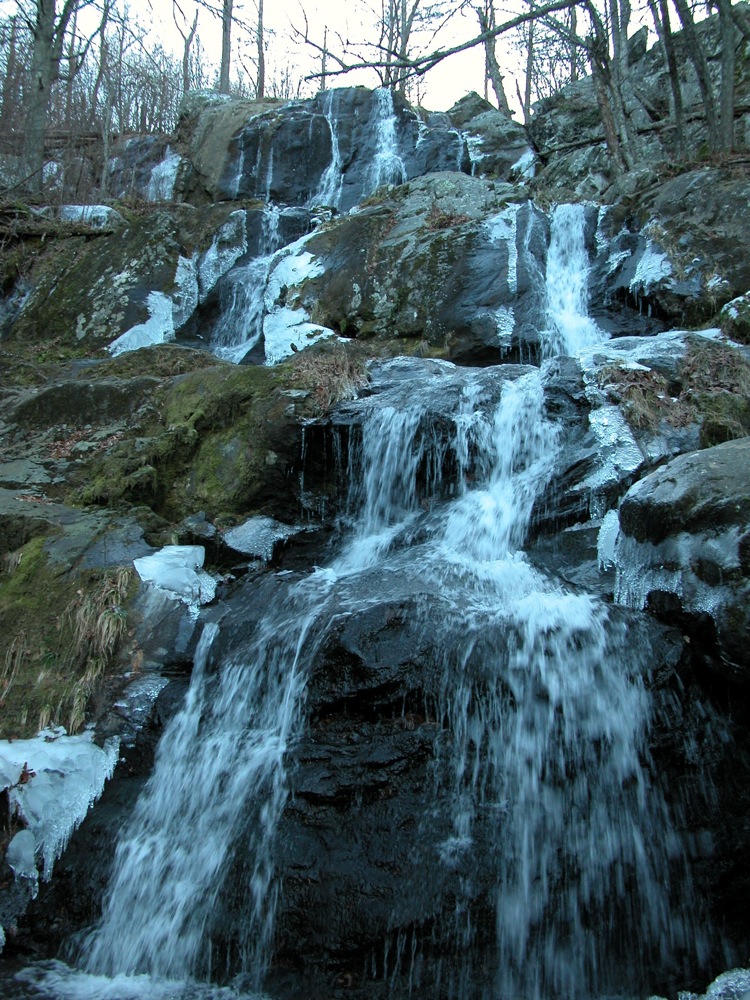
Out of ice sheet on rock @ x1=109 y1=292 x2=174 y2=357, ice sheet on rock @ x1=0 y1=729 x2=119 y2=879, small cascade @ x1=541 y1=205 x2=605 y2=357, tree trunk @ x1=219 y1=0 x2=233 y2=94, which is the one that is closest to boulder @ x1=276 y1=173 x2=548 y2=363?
small cascade @ x1=541 y1=205 x2=605 y2=357

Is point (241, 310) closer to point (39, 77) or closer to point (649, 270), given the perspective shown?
point (649, 270)

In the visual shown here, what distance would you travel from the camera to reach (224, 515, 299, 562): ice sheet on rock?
591cm

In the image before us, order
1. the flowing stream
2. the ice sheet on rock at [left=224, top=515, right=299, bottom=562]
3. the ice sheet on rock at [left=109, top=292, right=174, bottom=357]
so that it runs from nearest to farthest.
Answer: the flowing stream < the ice sheet on rock at [left=224, top=515, right=299, bottom=562] < the ice sheet on rock at [left=109, top=292, right=174, bottom=357]

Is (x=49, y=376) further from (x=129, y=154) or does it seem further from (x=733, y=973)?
(x=129, y=154)

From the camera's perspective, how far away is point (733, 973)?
314 centimetres

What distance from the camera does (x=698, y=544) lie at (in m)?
3.89

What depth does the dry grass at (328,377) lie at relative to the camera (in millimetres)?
6627

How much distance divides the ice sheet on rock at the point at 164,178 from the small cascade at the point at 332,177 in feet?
12.0

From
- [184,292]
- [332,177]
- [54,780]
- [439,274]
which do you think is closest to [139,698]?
[54,780]

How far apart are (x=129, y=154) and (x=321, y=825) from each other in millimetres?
17844

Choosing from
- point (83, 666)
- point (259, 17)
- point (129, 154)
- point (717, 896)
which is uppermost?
point (259, 17)

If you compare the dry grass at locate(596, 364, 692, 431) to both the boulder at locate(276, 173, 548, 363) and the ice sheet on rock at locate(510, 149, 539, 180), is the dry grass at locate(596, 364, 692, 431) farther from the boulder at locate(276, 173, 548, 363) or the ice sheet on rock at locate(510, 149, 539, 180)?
the ice sheet on rock at locate(510, 149, 539, 180)

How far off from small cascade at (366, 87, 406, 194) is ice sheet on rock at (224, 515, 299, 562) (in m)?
10.3

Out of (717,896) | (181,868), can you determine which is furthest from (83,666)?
(717,896)
